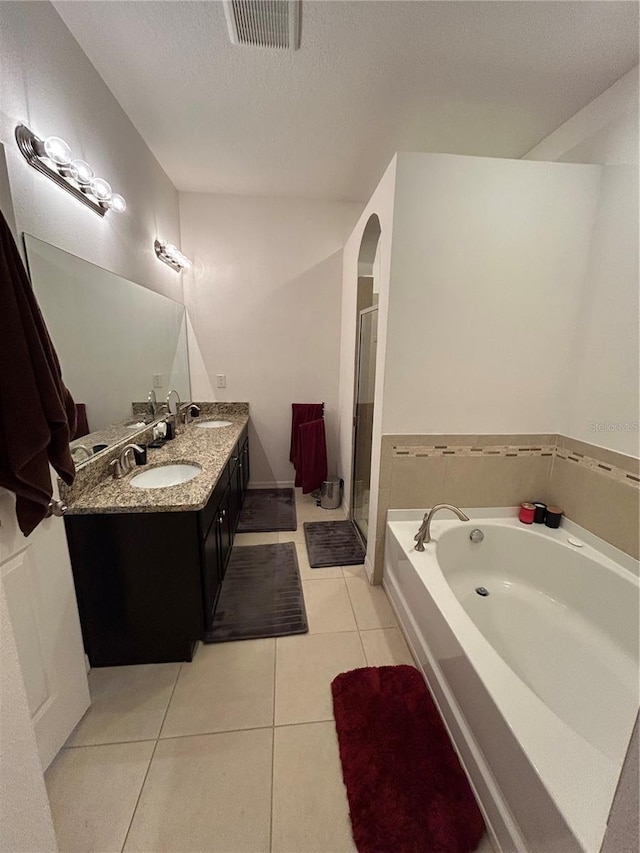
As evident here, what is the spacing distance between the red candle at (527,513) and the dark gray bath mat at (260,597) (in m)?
1.38

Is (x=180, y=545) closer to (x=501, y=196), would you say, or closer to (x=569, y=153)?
(x=501, y=196)

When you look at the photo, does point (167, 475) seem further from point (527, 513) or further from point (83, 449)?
point (527, 513)

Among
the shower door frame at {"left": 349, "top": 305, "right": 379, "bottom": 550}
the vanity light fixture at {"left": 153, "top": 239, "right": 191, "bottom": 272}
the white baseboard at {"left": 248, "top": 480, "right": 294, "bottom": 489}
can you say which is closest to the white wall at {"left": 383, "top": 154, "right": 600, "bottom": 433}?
the shower door frame at {"left": 349, "top": 305, "right": 379, "bottom": 550}

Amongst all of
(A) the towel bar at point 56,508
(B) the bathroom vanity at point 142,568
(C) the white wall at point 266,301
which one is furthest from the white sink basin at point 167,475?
(C) the white wall at point 266,301

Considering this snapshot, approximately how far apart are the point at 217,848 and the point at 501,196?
9.18 ft

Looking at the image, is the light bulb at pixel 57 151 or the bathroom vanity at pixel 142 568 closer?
the light bulb at pixel 57 151

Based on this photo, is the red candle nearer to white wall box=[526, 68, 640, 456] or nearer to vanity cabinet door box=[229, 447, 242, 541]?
white wall box=[526, 68, 640, 456]

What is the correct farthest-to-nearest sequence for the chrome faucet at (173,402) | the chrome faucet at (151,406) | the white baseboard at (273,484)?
the white baseboard at (273,484) < the chrome faucet at (173,402) < the chrome faucet at (151,406)

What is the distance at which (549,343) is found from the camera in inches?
72.7

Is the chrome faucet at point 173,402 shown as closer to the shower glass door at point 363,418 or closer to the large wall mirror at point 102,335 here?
the large wall mirror at point 102,335

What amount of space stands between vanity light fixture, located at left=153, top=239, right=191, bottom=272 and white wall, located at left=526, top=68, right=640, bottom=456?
8.72 ft

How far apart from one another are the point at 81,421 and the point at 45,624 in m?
0.83

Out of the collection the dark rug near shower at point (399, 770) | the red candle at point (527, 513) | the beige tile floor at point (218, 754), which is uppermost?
the red candle at point (527, 513)

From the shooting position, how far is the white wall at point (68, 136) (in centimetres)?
116
